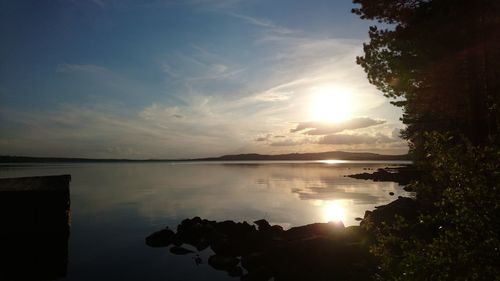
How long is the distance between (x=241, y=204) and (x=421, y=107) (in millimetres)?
40955

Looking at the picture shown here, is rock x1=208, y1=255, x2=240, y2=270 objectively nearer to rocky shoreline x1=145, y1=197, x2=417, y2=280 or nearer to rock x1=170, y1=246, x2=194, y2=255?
rocky shoreline x1=145, y1=197, x2=417, y2=280

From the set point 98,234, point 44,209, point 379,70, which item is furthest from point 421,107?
point 98,234

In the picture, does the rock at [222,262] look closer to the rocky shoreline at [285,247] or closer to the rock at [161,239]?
the rocky shoreline at [285,247]

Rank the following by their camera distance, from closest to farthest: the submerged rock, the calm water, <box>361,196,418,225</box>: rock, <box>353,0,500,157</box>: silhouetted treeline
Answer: <box>353,0,500,157</box>: silhouetted treeline
the submerged rock
the calm water
<box>361,196,418,225</box>: rock

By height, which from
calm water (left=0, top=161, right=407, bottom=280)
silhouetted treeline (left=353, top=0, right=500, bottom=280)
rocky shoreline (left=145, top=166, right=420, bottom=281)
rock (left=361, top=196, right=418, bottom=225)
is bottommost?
calm water (left=0, top=161, right=407, bottom=280)

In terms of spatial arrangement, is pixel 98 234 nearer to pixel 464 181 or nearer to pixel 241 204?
pixel 241 204

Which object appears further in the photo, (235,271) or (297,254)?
(235,271)

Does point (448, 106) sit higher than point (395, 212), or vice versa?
point (448, 106)

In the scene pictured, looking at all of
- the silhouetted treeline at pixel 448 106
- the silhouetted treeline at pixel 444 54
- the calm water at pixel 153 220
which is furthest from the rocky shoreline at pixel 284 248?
the silhouetted treeline at pixel 444 54

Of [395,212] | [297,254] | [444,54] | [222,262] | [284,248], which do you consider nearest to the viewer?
[444,54]

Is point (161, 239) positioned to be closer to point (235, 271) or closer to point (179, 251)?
point (179, 251)

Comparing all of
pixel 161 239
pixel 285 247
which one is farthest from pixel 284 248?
pixel 161 239

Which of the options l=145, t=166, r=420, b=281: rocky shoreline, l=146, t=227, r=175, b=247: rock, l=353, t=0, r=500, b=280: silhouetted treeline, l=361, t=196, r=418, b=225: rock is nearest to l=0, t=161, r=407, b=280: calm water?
l=146, t=227, r=175, b=247: rock

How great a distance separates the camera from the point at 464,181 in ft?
19.6
